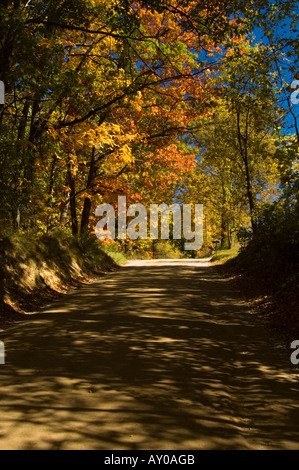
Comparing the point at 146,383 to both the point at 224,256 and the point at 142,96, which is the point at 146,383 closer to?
the point at 142,96

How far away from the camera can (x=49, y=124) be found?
1357 cm

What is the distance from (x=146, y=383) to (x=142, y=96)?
50.8ft

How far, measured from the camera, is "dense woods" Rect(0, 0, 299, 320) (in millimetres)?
10094

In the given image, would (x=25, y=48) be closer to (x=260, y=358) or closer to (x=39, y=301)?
(x=39, y=301)

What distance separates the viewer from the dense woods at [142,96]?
1009 cm

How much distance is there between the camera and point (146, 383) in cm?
511

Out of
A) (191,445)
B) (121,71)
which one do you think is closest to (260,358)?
(191,445)

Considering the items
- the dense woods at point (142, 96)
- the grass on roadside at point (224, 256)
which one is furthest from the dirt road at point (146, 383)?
the grass on roadside at point (224, 256)

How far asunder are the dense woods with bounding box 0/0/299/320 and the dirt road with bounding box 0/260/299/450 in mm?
4716

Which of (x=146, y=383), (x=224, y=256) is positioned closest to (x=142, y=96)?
(x=224, y=256)

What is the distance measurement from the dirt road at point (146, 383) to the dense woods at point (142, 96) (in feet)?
15.5

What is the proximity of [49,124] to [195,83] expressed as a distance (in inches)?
251

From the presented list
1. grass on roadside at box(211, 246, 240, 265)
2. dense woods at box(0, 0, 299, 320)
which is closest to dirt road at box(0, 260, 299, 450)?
dense woods at box(0, 0, 299, 320)

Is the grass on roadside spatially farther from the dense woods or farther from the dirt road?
the dirt road
